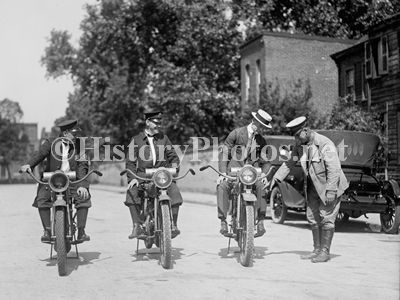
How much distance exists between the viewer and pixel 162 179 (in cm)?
768

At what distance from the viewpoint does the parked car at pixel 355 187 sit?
1209 centimetres

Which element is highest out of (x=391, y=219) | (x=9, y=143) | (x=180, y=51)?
(x=180, y=51)

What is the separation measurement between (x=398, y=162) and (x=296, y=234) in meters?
13.8

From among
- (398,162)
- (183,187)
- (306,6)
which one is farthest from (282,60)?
(398,162)

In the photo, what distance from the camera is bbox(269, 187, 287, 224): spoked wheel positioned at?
14008 millimetres

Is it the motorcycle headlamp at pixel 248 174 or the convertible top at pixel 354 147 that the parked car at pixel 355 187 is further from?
the motorcycle headlamp at pixel 248 174

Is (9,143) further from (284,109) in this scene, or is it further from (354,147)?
(354,147)

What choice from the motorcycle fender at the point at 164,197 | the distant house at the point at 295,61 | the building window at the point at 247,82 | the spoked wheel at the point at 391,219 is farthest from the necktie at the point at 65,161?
the building window at the point at 247,82

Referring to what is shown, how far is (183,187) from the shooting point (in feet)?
113

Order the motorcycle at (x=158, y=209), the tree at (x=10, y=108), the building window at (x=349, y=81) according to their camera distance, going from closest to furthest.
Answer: the motorcycle at (x=158, y=209), the building window at (x=349, y=81), the tree at (x=10, y=108)

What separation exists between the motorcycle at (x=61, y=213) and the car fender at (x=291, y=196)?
6.47 meters

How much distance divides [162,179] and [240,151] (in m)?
1.25

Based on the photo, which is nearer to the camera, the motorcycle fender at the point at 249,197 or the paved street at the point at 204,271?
the paved street at the point at 204,271

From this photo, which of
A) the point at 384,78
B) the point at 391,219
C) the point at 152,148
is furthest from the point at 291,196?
the point at 384,78
